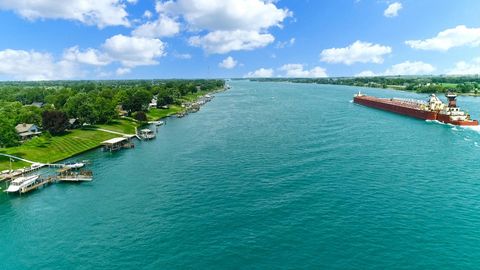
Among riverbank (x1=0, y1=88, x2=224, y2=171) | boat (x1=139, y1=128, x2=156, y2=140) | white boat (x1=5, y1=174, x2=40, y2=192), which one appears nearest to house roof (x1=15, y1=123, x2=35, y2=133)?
riverbank (x1=0, y1=88, x2=224, y2=171)

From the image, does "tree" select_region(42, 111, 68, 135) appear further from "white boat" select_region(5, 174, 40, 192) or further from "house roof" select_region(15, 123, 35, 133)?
"white boat" select_region(5, 174, 40, 192)

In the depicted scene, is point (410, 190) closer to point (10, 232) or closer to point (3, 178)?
point (10, 232)

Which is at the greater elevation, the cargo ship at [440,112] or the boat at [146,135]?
the cargo ship at [440,112]

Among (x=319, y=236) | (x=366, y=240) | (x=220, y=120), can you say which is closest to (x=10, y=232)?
(x=319, y=236)

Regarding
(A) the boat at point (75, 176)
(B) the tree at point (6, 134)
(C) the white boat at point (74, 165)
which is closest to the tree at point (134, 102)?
(B) the tree at point (6, 134)

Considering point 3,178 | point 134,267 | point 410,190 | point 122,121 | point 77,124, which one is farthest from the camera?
point 122,121

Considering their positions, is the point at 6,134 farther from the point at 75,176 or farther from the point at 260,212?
the point at 260,212

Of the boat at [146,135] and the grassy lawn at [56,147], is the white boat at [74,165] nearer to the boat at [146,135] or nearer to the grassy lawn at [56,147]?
the grassy lawn at [56,147]
